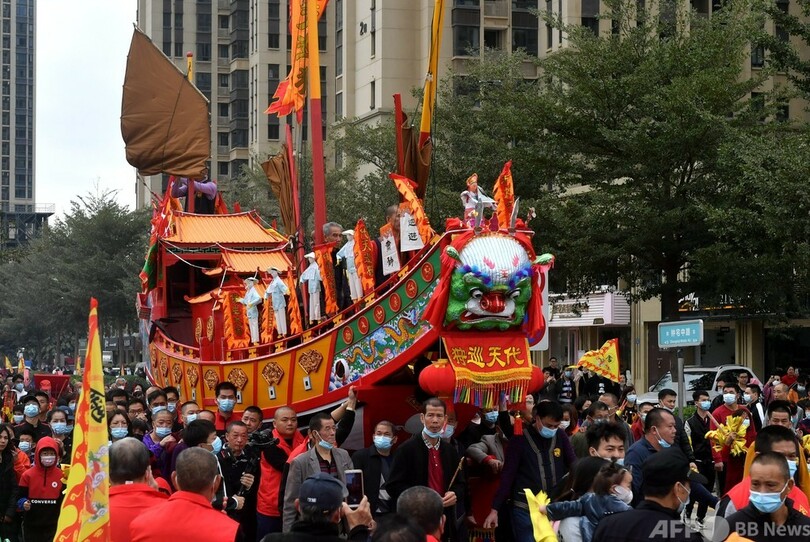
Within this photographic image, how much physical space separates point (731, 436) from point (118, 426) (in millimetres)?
6261

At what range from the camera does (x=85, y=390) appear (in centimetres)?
672

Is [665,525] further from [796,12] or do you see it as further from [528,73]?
[528,73]

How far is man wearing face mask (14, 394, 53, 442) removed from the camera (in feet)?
45.7

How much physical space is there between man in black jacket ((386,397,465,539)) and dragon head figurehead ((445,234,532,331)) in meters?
3.16

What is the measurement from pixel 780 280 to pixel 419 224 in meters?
10.5

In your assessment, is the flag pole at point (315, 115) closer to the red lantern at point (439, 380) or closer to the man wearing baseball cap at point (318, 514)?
the red lantern at point (439, 380)

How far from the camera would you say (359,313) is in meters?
15.3

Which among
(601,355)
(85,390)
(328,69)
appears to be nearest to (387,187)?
(601,355)

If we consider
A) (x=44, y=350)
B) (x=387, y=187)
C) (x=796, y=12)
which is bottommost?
(x=44, y=350)

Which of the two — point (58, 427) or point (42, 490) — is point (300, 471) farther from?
point (58, 427)

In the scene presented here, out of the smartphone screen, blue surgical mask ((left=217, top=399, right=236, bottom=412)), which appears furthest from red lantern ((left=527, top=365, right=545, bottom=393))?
the smartphone screen

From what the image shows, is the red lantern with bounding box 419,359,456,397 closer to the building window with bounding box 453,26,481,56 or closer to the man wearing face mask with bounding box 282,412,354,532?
the man wearing face mask with bounding box 282,412,354,532

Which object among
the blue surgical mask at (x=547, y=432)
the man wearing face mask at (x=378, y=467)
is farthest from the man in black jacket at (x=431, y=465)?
the blue surgical mask at (x=547, y=432)

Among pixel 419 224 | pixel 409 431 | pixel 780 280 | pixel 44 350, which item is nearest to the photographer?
pixel 409 431
